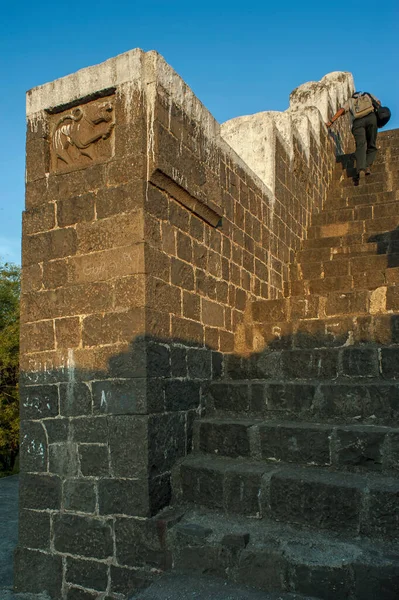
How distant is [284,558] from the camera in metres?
2.94

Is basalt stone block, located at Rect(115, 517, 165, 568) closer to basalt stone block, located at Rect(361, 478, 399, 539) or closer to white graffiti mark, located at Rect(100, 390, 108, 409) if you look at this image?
white graffiti mark, located at Rect(100, 390, 108, 409)

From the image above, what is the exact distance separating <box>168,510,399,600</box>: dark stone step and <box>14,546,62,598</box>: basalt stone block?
99 cm

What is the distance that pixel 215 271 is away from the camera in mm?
4703

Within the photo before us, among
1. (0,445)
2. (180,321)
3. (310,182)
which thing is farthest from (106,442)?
(0,445)

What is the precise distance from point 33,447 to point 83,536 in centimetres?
76

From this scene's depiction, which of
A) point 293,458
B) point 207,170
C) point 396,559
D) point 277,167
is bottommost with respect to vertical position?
point 396,559

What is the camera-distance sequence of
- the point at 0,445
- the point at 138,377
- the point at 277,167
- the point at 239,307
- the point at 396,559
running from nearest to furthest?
the point at 396,559, the point at 138,377, the point at 239,307, the point at 277,167, the point at 0,445

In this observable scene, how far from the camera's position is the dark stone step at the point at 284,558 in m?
2.75

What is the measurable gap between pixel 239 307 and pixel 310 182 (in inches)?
160

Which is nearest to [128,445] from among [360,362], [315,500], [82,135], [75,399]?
[75,399]

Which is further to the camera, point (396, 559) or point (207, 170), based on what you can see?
point (207, 170)

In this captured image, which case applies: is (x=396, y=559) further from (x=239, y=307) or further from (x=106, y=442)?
(x=239, y=307)

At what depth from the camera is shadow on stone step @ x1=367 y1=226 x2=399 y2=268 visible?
623cm

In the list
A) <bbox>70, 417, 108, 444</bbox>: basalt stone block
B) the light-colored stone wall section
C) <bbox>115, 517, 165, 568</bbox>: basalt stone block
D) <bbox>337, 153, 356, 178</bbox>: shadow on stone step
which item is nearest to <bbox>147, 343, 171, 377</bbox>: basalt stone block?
<bbox>70, 417, 108, 444</bbox>: basalt stone block
